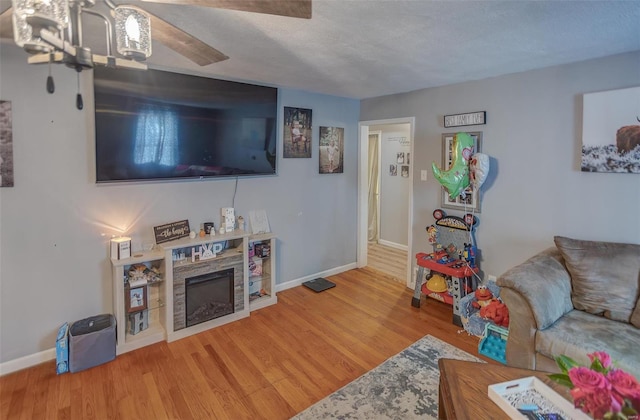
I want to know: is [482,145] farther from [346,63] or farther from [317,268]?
[317,268]

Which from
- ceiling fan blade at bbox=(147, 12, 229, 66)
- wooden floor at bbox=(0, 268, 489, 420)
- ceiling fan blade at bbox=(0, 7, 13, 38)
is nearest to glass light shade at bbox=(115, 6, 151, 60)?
ceiling fan blade at bbox=(147, 12, 229, 66)

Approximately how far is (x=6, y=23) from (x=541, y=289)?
10.4 feet

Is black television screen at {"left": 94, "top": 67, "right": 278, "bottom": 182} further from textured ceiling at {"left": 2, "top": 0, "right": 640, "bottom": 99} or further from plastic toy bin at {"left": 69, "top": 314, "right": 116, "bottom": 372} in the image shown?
plastic toy bin at {"left": 69, "top": 314, "right": 116, "bottom": 372}

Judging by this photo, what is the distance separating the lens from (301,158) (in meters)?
3.94

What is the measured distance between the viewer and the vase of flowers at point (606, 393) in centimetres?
101

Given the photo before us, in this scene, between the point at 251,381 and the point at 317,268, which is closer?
the point at 251,381

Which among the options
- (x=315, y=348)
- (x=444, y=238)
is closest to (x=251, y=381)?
(x=315, y=348)

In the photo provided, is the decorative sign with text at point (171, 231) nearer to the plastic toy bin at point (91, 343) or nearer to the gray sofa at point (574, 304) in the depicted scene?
the plastic toy bin at point (91, 343)

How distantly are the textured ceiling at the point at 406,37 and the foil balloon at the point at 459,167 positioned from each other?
583 mm

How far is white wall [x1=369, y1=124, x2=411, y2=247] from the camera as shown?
5.67 m

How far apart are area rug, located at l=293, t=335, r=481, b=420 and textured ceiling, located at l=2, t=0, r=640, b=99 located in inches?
89.5

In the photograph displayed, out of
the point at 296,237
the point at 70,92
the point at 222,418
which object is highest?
the point at 70,92

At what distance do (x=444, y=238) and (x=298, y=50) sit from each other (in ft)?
7.62

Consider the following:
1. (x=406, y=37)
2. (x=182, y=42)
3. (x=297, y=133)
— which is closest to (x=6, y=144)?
(x=182, y=42)
